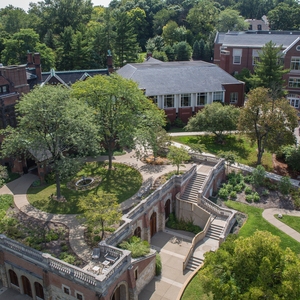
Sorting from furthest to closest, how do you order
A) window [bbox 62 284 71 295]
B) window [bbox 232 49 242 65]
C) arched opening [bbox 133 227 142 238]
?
window [bbox 232 49 242 65] < arched opening [bbox 133 227 142 238] < window [bbox 62 284 71 295]

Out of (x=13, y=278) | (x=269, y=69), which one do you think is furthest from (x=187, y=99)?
(x=13, y=278)

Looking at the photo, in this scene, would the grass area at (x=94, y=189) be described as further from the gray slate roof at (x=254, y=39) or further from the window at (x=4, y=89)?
the gray slate roof at (x=254, y=39)

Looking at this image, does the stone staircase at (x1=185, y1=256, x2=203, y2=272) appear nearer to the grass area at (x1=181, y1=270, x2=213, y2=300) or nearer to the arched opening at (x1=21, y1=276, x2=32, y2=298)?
the grass area at (x1=181, y1=270, x2=213, y2=300)

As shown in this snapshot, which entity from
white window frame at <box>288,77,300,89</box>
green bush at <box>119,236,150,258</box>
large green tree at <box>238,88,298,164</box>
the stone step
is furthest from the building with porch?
white window frame at <box>288,77,300,89</box>

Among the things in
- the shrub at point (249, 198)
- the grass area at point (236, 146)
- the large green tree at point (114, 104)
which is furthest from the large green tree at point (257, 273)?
the grass area at point (236, 146)

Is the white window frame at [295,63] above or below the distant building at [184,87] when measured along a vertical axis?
above

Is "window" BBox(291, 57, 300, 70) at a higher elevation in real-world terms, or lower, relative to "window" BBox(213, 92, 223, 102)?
higher

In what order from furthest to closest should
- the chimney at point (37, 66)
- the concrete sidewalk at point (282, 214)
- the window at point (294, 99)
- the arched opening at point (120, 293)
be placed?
the window at point (294, 99) < the chimney at point (37, 66) < the concrete sidewalk at point (282, 214) < the arched opening at point (120, 293)
